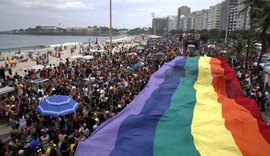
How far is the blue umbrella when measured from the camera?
11000 mm

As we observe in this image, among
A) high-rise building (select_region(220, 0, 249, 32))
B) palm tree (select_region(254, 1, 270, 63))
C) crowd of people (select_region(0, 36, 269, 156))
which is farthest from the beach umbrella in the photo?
high-rise building (select_region(220, 0, 249, 32))

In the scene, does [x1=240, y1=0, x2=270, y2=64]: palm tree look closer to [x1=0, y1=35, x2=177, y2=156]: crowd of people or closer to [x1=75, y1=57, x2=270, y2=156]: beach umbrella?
[x1=0, y1=35, x2=177, y2=156]: crowd of people

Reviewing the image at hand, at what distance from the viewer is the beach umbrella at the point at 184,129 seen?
17.1 ft

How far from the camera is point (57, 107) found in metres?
11.2

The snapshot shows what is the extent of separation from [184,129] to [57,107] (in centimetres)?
631

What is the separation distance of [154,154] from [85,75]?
19.5 meters

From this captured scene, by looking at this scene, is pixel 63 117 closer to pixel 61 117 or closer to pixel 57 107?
pixel 61 117

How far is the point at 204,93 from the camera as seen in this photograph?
893 cm

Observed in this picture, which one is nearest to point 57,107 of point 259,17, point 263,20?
point 263,20

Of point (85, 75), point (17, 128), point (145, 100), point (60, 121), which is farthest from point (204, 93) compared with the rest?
point (85, 75)

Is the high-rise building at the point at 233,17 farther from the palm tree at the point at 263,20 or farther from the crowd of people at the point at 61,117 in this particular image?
the crowd of people at the point at 61,117

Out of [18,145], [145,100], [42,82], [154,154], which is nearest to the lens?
[154,154]

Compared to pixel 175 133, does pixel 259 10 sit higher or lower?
higher

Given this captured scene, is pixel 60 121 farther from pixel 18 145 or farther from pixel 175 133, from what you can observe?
pixel 175 133
